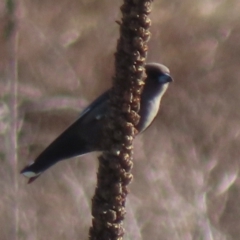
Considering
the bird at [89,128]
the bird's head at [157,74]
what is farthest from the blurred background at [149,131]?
the bird's head at [157,74]

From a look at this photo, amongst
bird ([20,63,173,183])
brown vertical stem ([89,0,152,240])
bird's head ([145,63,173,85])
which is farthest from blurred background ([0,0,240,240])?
brown vertical stem ([89,0,152,240])

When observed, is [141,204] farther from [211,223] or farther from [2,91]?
[2,91]

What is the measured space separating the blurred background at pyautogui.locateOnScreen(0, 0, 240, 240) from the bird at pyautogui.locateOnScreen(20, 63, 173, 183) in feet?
3.35

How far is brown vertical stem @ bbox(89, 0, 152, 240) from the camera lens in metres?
1.30

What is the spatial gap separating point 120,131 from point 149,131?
1.98 m

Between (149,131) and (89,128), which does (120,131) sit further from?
(149,131)

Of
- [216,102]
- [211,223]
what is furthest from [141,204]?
[216,102]

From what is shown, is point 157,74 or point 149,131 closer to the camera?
point 157,74

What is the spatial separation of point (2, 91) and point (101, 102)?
127cm

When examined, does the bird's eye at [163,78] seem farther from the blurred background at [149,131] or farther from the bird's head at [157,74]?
the blurred background at [149,131]

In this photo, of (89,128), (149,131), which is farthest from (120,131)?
(149,131)

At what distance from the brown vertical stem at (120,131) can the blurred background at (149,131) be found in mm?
1699

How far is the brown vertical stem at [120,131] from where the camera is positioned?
130cm

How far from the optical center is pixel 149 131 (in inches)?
131
